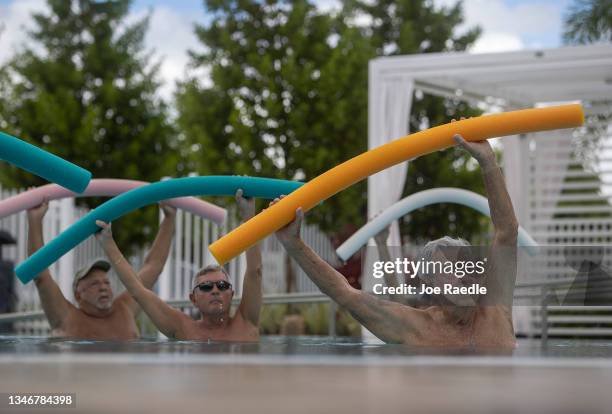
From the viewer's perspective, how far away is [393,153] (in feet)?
15.4

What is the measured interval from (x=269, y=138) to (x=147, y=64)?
5.22m

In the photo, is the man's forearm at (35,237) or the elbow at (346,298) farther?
the man's forearm at (35,237)

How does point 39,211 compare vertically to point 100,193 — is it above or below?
below

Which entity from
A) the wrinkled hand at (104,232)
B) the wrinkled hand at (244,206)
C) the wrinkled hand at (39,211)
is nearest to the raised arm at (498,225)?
the wrinkled hand at (244,206)

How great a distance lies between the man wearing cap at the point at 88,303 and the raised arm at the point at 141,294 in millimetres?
717

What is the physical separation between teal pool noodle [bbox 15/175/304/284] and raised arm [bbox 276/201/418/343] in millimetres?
938

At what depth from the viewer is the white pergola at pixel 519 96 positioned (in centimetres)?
1054

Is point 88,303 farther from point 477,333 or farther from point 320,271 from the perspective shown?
point 477,333

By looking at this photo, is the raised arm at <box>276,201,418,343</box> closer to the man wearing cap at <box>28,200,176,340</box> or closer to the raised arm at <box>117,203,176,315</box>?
the man wearing cap at <box>28,200,176,340</box>

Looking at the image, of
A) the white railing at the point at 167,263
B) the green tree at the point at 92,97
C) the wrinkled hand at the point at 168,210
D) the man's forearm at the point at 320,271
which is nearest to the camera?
the man's forearm at the point at 320,271

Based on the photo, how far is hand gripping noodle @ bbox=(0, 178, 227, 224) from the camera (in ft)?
21.4

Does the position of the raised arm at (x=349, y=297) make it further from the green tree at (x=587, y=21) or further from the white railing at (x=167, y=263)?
the green tree at (x=587, y=21)

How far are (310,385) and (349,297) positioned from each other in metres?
2.25

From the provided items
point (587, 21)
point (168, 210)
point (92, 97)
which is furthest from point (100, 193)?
point (92, 97)
